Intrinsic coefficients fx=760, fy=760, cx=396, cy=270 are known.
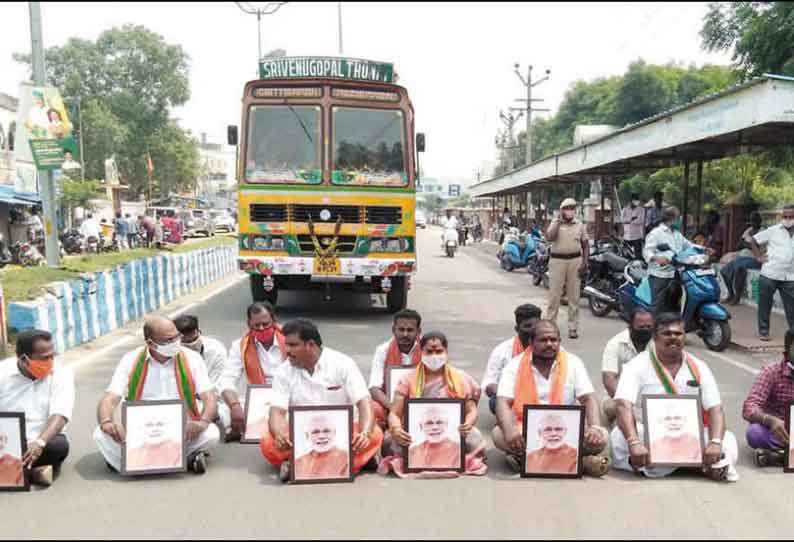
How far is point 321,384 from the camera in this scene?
15.4 feet

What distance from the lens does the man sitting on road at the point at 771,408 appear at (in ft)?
15.8

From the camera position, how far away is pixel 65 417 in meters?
4.53

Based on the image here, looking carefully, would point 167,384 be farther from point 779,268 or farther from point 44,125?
point 44,125

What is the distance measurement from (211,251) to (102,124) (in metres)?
34.7

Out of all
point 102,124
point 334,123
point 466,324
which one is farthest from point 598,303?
point 102,124

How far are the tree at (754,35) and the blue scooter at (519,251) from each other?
21.3 ft

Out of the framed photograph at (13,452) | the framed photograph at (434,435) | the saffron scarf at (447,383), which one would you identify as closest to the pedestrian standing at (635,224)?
the saffron scarf at (447,383)

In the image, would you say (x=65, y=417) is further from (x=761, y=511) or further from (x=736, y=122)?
(x=736, y=122)

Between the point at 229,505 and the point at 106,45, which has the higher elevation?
the point at 106,45

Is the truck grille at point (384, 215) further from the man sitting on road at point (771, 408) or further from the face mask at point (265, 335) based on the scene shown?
the man sitting on road at point (771, 408)

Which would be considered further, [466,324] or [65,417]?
[466,324]

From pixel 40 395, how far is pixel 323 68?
7123 mm

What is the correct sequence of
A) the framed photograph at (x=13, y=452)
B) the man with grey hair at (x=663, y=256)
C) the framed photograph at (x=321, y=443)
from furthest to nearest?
the man with grey hair at (x=663, y=256) < the framed photograph at (x=321, y=443) < the framed photograph at (x=13, y=452)

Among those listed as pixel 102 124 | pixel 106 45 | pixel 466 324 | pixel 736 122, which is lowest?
pixel 466 324
